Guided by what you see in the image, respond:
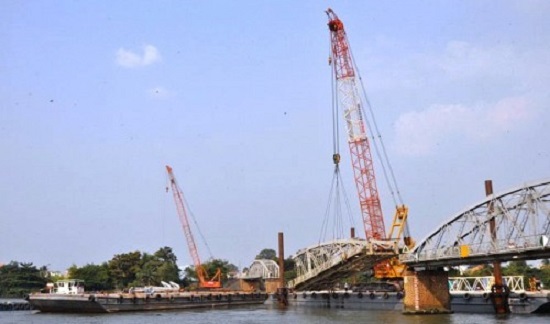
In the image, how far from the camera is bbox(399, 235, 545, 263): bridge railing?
1962 inches

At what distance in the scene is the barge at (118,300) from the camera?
3014 inches

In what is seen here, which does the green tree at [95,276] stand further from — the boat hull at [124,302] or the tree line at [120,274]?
the boat hull at [124,302]

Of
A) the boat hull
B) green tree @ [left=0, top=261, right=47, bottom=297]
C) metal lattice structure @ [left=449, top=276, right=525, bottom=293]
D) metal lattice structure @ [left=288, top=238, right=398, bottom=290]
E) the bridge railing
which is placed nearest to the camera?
the bridge railing

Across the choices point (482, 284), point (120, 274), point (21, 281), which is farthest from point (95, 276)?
point (482, 284)

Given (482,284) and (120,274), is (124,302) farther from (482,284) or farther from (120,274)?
(120,274)

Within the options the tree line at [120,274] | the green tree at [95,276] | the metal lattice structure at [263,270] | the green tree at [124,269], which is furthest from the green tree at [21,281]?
the metal lattice structure at [263,270]

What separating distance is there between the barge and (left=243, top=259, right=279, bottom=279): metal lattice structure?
920 inches

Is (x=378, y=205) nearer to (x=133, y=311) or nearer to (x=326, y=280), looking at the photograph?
(x=326, y=280)

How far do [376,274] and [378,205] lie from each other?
Answer: 10255 mm

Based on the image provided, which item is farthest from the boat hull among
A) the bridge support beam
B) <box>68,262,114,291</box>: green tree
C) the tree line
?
<box>68,262,114,291</box>: green tree

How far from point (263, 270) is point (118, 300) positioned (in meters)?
44.7

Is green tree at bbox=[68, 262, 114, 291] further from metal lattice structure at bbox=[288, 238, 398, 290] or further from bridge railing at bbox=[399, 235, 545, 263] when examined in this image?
bridge railing at bbox=[399, 235, 545, 263]

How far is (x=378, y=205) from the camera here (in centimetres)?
9256

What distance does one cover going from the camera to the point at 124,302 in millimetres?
79688
